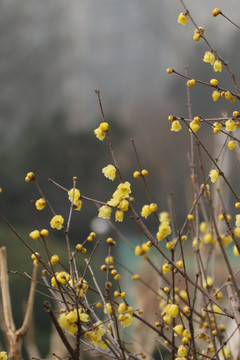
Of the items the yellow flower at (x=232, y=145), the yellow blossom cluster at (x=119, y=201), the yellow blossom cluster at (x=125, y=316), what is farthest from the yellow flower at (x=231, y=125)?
the yellow blossom cluster at (x=125, y=316)

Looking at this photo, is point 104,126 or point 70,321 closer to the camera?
point 70,321

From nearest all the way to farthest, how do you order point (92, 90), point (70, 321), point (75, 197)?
point (70, 321), point (75, 197), point (92, 90)

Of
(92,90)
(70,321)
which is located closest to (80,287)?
(70,321)

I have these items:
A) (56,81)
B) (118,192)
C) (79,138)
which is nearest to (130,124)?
(79,138)

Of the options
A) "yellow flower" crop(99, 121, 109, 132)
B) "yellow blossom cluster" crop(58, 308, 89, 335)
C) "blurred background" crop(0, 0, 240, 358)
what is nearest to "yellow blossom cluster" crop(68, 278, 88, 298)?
"yellow blossom cluster" crop(58, 308, 89, 335)

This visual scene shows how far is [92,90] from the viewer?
616 centimetres

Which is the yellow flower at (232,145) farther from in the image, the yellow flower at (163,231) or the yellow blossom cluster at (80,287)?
the yellow blossom cluster at (80,287)

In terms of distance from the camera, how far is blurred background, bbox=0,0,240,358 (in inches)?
214

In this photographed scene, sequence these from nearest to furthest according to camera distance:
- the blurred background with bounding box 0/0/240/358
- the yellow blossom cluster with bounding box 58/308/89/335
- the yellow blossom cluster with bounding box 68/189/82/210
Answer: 1. the yellow blossom cluster with bounding box 58/308/89/335
2. the yellow blossom cluster with bounding box 68/189/82/210
3. the blurred background with bounding box 0/0/240/358

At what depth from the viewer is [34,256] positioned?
0.60 metres

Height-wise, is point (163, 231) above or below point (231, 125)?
below

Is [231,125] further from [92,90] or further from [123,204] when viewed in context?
[92,90]

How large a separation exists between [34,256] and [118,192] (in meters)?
0.12

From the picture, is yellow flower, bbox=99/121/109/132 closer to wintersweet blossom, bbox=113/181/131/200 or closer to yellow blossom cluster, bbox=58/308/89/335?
wintersweet blossom, bbox=113/181/131/200
